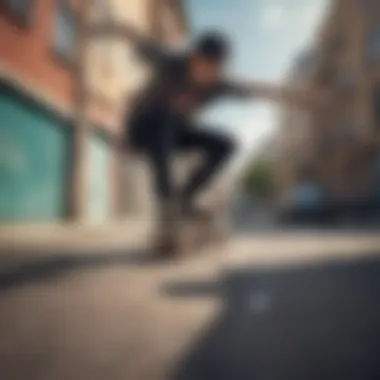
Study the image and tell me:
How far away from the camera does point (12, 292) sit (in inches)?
48.4

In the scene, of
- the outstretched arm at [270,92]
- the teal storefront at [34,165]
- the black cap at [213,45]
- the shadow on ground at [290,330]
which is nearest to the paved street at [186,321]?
the shadow on ground at [290,330]

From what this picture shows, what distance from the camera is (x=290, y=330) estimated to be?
1.04 metres

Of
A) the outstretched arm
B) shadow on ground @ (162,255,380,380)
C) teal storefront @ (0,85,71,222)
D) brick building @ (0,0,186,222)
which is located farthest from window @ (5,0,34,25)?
shadow on ground @ (162,255,380,380)

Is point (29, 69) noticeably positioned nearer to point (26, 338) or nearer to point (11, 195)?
point (11, 195)

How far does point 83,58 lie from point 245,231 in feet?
5.71

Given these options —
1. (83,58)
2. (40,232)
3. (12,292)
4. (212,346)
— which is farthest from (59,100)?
(212,346)

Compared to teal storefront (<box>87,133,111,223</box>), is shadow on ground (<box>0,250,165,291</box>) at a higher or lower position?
lower

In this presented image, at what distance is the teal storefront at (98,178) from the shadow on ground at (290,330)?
1.59 feet

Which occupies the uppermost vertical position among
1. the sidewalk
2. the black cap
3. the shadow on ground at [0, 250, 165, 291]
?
the black cap

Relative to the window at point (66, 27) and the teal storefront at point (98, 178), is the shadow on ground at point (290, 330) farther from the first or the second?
the window at point (66, 27)

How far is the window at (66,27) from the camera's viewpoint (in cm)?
136

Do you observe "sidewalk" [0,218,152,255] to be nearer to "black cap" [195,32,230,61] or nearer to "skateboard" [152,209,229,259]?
"skateboard" [152,209,229,259]

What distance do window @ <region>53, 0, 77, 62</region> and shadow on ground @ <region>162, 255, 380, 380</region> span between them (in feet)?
2.99

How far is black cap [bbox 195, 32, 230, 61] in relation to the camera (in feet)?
4.34
